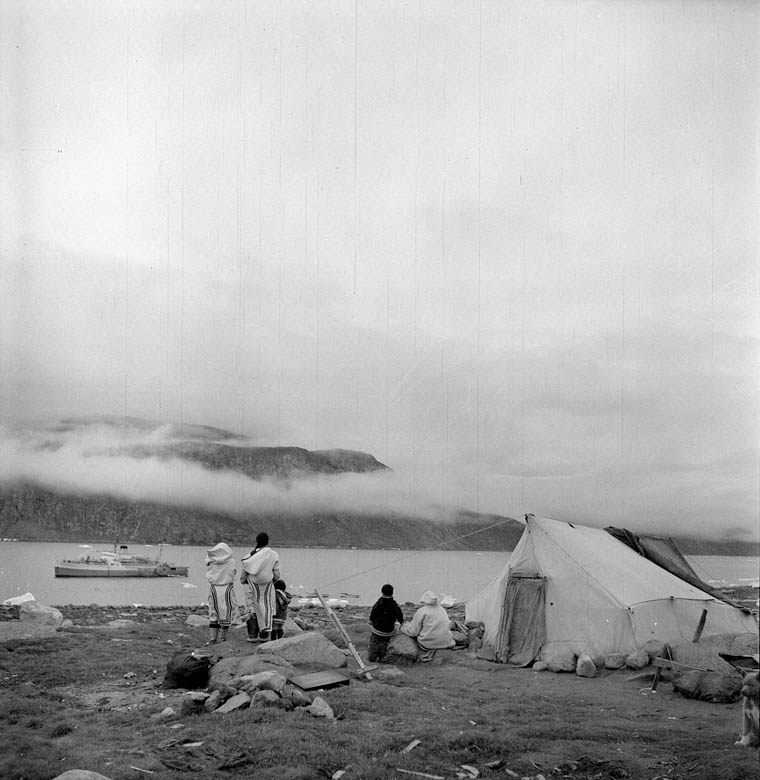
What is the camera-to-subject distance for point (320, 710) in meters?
8.73

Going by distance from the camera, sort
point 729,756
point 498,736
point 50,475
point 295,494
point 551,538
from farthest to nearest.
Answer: point 295,494
point 50,475
point 551,538
point 498,736
point 729,756

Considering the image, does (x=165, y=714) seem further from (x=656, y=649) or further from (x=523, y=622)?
(x=656, y=649)

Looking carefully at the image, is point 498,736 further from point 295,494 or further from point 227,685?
point 295,494

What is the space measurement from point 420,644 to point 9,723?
7233 millimetres

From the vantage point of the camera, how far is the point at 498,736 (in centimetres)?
811

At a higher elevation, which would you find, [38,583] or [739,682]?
[739,682]

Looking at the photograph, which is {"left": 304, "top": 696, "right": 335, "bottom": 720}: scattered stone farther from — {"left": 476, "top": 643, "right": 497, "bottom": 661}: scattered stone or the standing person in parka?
{"left": 476, "top": 643, "right": 497, "bottom": 661}: scattered stone

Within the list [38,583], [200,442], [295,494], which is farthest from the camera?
[200,442]

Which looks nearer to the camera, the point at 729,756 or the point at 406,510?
the point at 729,756

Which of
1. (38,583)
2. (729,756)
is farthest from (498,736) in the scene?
(38,583)

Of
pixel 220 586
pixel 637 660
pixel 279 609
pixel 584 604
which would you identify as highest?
pixel 220 586

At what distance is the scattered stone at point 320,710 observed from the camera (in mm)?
8688

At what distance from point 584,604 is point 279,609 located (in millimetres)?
5540

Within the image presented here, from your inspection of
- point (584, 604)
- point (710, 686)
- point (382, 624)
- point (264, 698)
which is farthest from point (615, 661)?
point (264, 698)
